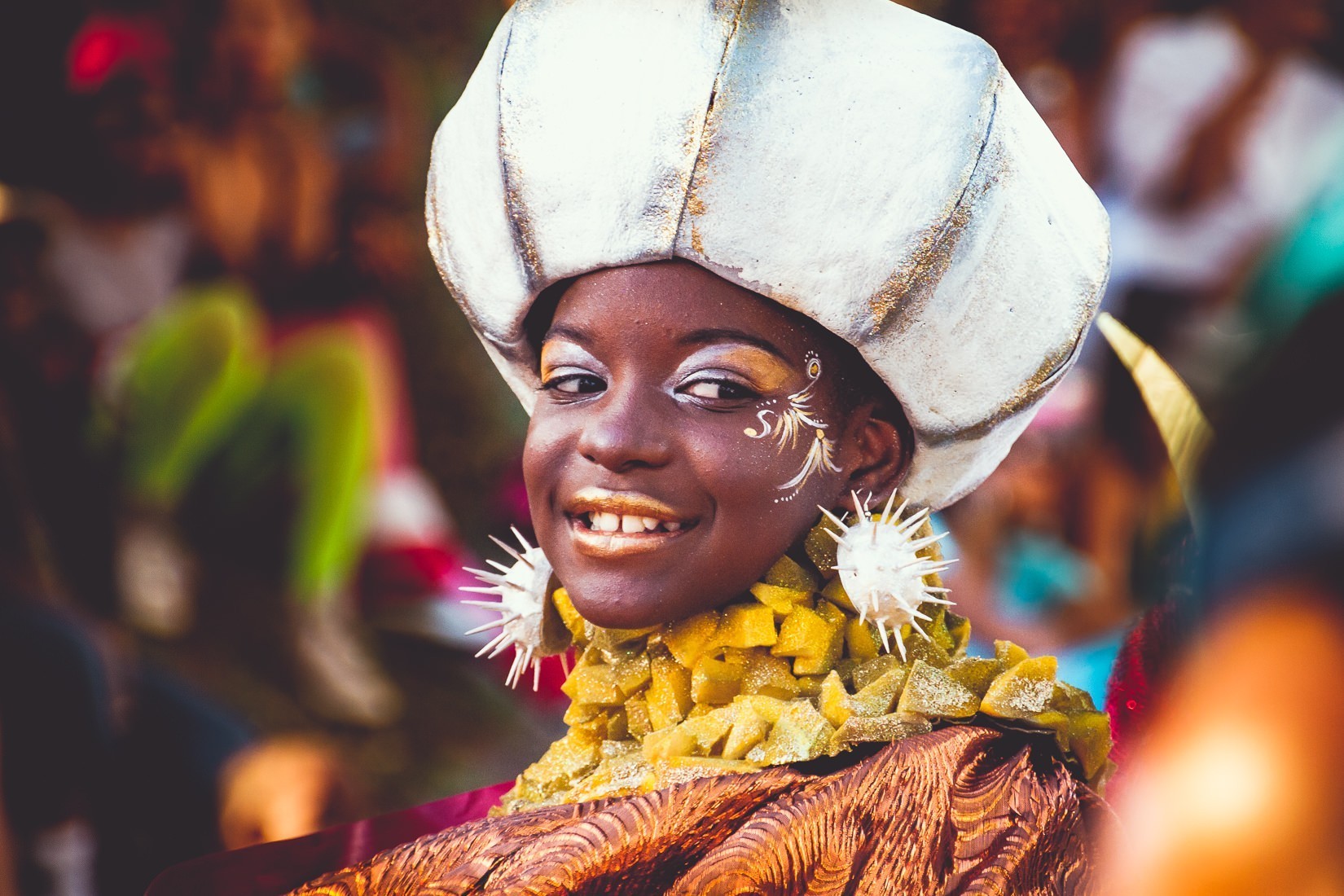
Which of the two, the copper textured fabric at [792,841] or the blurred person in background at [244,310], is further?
the blurred person in background at [244,310]

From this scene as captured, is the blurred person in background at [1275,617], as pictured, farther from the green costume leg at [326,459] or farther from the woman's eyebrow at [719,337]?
the green costume leg at [326,459]

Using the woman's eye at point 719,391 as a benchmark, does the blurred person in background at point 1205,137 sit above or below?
above

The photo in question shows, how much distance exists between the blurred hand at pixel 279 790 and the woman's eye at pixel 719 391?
1800 millimetres

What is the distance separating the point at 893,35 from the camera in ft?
5.63

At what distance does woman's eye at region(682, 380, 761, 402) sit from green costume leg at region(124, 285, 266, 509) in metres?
3.21

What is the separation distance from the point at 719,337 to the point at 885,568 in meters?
0.35

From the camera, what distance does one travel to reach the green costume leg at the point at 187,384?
4578 mm

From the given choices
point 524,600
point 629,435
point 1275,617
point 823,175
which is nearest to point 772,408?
point 629,435

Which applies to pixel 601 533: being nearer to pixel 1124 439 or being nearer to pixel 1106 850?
pixel 1106 850

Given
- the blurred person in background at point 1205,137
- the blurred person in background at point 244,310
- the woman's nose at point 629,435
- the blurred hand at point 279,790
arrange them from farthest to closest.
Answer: the blurred person in background at point 244,310 → the blurred person in background at point 1205,137 → the blurred hand at point 279,790 → the woman's nose at point 629,435

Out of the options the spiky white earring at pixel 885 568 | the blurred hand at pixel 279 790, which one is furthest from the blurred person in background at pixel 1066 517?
the spiky white earring at pixel 885 568

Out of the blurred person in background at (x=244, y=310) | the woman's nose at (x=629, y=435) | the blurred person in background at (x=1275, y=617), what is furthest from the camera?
the blurred person in background at (x=244, y=310)

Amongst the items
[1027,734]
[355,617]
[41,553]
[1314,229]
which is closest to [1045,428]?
[355,617]

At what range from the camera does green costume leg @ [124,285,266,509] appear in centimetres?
458
